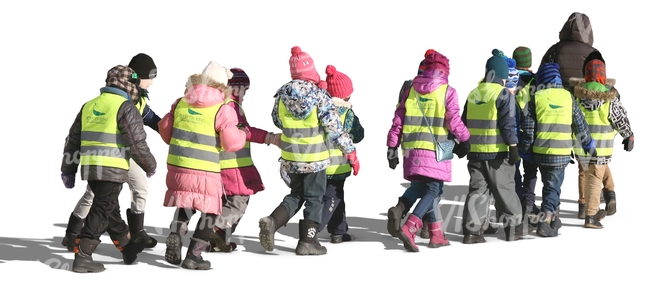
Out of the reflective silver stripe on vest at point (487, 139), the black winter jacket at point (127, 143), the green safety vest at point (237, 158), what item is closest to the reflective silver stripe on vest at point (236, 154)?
the green safety vest at point (237, 158)

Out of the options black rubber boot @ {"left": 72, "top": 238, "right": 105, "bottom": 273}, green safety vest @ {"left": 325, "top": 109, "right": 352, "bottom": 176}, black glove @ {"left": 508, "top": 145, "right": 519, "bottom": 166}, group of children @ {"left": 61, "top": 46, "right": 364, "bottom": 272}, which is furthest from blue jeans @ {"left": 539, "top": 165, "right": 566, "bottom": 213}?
black rubber boot @ {"left": 72, "top": 238, "right": 105, "bottom": 273}

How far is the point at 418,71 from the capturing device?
43.4 feet

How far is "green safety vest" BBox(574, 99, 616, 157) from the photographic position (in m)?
13.8

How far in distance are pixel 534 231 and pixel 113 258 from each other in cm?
537

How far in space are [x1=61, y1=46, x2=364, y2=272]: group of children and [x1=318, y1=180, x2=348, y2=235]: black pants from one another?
12 millimetres

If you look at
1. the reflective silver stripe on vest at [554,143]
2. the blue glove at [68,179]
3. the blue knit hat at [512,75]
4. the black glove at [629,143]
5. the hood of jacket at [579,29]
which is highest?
the hood of jacket at [579,29]

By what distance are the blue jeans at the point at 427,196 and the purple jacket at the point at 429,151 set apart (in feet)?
0.43

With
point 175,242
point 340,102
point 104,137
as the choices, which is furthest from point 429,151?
point 104,137

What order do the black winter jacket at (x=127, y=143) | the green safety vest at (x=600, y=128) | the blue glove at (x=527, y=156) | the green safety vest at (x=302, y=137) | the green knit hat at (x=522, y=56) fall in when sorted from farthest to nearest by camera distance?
the green knit hat at (x=522, y=56) → the green safety vest at (x=600, y=128) → the blue glove at (x=527, y=156) → the green safety vest at (x=302, y=137) → the black winter jacket at (x=127, y=143)

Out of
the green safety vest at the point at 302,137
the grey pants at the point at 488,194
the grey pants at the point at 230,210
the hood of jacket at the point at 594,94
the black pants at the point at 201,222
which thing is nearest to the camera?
the black pants at the point at 201,222

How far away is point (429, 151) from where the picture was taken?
12.1 metres

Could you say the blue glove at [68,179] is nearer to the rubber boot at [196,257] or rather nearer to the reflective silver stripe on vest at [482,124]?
the rubber boot at [196,257]

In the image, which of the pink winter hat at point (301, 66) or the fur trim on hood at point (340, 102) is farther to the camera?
the fur trim on hood at point (340, 102)

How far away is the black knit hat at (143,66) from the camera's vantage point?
39.0 feet
